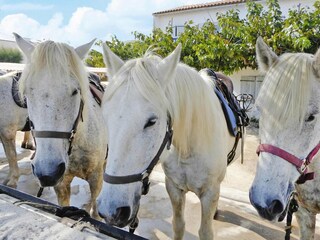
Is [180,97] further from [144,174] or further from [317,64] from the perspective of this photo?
[317,64]

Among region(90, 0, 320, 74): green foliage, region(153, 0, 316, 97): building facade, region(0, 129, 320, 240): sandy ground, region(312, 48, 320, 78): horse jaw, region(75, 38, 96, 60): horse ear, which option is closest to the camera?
region(312, 48, 320, 78): horse jaw

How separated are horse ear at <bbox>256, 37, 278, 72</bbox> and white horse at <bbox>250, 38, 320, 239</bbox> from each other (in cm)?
11

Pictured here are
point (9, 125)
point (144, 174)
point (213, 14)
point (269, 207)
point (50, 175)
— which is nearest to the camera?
point (269, 207)

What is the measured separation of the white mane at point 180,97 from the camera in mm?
1626

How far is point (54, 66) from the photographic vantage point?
85.5 inches

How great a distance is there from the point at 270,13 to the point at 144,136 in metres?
8.01

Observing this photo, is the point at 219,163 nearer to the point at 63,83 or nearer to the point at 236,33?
the point at 63,83

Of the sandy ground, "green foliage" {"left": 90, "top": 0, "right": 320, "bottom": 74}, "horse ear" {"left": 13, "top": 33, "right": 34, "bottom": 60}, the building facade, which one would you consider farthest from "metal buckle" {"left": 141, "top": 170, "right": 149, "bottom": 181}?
the building facade

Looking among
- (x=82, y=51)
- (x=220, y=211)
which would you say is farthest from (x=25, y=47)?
(x=220, y=211)

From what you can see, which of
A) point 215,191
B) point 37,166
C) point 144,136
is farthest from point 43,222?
point 215,191

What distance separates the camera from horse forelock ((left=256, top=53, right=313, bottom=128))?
1421mm

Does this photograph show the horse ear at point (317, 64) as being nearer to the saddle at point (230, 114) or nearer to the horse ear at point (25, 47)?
the saddle at point (230, 114)

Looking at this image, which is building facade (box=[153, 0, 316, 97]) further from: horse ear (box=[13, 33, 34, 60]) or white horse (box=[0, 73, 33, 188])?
horse ear (box=[13, 33, 34, 60])

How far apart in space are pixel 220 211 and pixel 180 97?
97.4 inches
